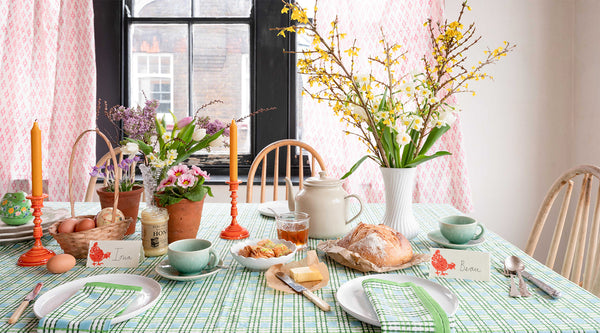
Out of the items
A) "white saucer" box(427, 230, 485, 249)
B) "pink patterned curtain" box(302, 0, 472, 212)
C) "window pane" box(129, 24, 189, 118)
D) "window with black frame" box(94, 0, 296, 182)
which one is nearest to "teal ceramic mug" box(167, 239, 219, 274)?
"white saucer" box(427, 230, 485, 249)

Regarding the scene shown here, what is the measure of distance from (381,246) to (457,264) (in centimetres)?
17

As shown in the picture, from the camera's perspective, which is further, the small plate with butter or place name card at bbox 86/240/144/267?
place name card at bbox 86/240/144/267

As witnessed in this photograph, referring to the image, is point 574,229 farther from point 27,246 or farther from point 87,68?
point 87,68

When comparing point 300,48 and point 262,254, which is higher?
point 300,48

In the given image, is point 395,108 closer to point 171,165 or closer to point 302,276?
point 302,276

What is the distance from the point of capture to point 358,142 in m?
2.44

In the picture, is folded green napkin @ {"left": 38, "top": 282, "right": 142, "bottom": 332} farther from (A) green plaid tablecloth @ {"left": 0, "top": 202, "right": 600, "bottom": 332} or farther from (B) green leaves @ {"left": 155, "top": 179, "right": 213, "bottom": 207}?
(B) green leaves @ {"left": 155, "top": 179, "right": 213, "bottom": 207}

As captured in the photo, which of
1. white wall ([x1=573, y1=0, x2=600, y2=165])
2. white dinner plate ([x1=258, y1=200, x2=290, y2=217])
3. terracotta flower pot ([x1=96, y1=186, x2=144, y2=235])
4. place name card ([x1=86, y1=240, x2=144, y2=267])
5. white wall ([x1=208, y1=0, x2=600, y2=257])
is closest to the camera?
place name card ([x1=86, y1=240, x2=144, y2=267])

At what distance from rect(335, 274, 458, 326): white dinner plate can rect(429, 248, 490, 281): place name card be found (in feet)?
0.28

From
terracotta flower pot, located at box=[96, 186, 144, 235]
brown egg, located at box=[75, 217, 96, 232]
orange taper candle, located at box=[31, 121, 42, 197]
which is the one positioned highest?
orange taper candle, located at box=[31, 121, 42, 197]

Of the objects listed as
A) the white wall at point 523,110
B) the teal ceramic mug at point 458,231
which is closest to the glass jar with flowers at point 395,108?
the teal ceramic mug at point 458,231

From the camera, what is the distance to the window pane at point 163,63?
8.96 feet

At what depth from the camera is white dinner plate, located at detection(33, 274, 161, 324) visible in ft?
2.61

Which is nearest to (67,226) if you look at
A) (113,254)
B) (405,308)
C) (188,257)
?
(113,254)
